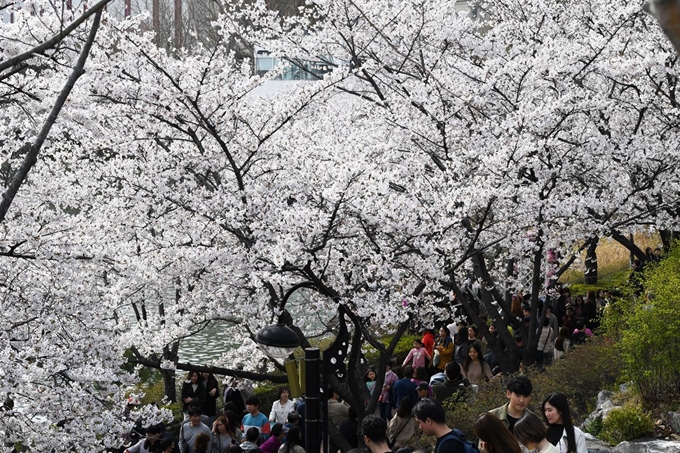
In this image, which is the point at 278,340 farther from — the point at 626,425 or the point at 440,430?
the point at 626,425

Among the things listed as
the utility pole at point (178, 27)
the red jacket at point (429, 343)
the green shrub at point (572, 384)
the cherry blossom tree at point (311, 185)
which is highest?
the utility pole at point (178, 27)

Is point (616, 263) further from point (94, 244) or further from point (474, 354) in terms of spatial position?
point (94, 244)

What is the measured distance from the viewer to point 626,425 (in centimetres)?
916

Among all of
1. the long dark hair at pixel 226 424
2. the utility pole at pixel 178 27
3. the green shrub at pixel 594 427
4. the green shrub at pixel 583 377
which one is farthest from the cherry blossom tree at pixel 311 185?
the utility pole at pixel 178 27

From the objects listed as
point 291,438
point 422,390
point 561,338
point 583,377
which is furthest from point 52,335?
point 561,338

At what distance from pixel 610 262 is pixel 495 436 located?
23.2m

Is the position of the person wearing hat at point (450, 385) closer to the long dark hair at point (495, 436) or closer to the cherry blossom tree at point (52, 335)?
the cherry blossom tree at point (52, 335)

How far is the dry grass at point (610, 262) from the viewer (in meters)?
24.7

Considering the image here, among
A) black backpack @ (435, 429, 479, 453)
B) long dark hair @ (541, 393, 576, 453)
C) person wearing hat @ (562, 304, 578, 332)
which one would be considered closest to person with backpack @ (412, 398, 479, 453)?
black backpack @ (435, 429, 479, 453)

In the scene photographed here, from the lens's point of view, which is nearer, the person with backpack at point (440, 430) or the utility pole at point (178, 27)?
the person with backpack at point (440, 430)

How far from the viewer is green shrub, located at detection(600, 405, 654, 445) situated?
9.17 meters

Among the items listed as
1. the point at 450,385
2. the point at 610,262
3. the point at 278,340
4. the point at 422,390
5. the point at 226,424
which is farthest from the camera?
the point at 610,262

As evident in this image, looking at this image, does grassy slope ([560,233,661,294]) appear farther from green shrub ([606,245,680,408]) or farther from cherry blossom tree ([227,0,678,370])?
green shrub ([606,245,680,408])

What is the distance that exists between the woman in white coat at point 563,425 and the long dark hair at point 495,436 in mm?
953
